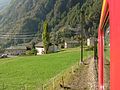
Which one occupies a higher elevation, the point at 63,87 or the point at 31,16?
the point at 31,16

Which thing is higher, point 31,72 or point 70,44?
point 70,44

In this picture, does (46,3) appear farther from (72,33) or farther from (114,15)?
(114,15)

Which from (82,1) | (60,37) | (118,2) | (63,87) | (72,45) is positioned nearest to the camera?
(118,2)

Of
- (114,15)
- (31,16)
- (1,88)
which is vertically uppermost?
(31,16)

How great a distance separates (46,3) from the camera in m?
195

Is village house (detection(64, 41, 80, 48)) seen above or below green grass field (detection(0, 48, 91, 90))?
above

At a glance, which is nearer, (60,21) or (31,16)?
(60,21)

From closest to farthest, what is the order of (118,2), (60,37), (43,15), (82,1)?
(118,2), (60,37), (82,1), (43,15)

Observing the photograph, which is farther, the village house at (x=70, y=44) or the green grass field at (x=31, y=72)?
the village house at (x=70, y=44)

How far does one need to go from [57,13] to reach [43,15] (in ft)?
37.9

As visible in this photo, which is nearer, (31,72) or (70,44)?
(31,72)

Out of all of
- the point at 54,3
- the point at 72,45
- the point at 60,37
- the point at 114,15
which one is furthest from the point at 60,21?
the point at 114,15

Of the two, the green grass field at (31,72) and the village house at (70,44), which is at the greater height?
the village house at (70,44)

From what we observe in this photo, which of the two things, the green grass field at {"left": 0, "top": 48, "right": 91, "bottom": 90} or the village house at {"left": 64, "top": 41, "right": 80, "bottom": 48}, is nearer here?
the green grass field at {"left": 0, "top": 48, "right": 91, "bottom": 90}
